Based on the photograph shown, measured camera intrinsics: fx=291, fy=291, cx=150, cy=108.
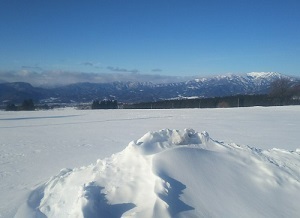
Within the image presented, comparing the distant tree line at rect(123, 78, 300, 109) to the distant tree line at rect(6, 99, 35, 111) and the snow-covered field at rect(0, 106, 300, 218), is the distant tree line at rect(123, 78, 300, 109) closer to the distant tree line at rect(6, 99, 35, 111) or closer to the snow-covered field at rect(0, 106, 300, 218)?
the distant tree line at rect(6, 99, 35, 111)

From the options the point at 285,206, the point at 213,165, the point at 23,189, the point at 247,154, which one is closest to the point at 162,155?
the point at 213,165

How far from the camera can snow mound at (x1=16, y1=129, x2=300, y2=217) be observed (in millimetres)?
5176

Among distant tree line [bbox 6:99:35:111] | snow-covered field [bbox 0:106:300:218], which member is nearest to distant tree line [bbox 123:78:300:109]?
distant tree line [bbox 6:99:35:111]

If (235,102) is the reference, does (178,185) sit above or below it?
above

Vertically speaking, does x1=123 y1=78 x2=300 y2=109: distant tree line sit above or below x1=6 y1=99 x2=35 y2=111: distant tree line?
above

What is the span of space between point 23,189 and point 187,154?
464cm

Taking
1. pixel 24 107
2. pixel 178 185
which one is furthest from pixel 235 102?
pixel 178 185

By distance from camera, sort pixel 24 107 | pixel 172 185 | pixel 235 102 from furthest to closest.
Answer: pixel 24 107 < pixel 235 102 < pixel 172 185

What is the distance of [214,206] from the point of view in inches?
205

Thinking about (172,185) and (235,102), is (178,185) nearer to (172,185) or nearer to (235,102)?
(172,185)

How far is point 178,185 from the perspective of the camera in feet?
18.5

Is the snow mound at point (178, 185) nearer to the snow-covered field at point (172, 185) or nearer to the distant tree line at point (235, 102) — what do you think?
the snow-covered field at point (172, 185)

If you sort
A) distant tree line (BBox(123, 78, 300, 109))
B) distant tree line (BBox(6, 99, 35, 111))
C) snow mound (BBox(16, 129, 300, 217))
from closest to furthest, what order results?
snow mound (BBox(16, 129, 300, 217)) → distant tree line (BBox(123, 78, 300, 109)) → distant tree line (BBox(6, 99, 35, 111))

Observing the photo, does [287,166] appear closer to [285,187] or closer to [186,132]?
[285,187]
